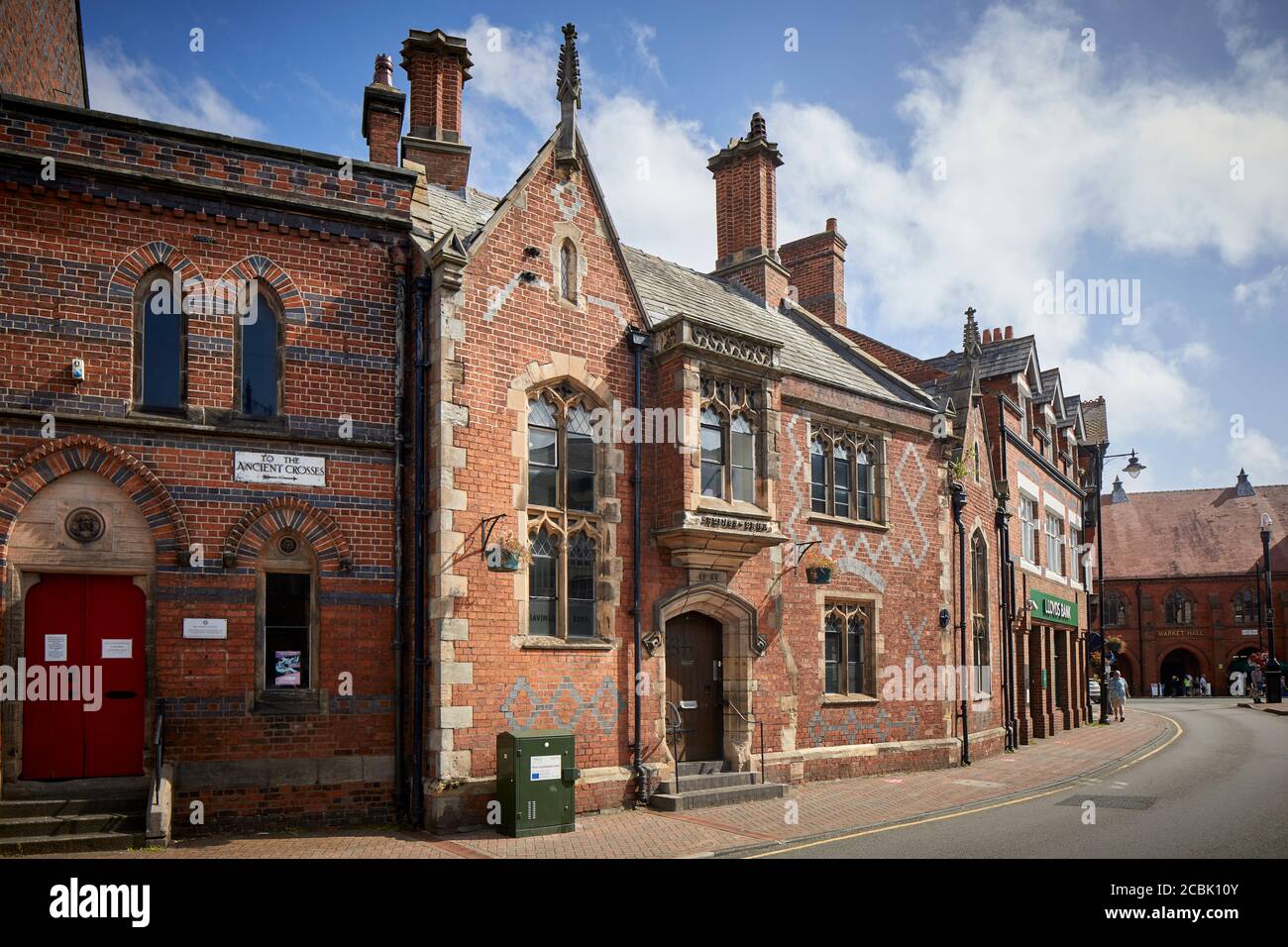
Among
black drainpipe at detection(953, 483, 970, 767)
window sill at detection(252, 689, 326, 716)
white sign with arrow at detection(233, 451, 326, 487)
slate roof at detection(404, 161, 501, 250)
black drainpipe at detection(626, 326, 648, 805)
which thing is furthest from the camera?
black drainpipe at detection(953, 483, 970, 767)

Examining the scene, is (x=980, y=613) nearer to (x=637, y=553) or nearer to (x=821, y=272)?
(x=821, y=272)

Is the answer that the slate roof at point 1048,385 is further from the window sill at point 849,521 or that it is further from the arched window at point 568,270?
the arched window at point 568,270

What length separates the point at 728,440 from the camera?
16.5 meters

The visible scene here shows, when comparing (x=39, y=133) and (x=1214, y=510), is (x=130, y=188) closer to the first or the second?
(x=39, y=133)

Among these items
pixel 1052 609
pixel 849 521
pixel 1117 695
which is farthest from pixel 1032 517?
pixel 849 521

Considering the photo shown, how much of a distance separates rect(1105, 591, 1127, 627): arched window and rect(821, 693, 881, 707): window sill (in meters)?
48.0

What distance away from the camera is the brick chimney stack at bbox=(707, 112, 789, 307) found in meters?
23.7

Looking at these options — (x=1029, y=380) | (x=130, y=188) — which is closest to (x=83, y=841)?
(x=130, y=188)

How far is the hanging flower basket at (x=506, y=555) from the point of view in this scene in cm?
1331

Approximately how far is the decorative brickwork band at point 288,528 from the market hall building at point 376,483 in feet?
0.13

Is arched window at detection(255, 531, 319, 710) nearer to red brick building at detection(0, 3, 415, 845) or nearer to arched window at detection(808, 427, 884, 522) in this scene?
red brick building at detection(0, 3, 415, 845)

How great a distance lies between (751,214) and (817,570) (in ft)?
32.9

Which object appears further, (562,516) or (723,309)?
(723,309)

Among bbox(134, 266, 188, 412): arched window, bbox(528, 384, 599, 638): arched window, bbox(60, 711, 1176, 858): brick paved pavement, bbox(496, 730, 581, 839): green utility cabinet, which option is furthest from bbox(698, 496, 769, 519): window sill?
bbox(134, 266, 188, 412): arched window
